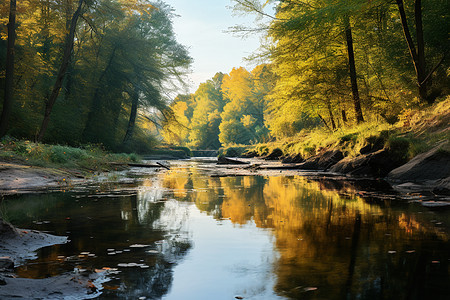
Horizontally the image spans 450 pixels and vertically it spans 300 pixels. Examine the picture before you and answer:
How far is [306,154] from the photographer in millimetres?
23438

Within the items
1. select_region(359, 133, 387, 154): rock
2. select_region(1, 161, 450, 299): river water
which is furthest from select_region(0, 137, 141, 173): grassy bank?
select_region(359, 133, 387, 154): rock

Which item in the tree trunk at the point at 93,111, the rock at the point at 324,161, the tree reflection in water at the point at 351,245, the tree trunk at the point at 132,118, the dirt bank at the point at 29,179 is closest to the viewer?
the tree reflection in water at the point at 351,245

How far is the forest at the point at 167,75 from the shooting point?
14.7m

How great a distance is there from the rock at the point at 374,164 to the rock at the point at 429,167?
6.51 ft

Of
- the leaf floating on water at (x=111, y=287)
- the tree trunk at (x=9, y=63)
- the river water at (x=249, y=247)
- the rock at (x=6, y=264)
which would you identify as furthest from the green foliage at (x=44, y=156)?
the leaf floating on water at (x=111, y=287)

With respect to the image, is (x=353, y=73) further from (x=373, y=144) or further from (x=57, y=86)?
(x=57, y=86)

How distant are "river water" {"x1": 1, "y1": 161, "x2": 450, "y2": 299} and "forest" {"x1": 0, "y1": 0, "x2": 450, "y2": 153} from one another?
9180 millimetres

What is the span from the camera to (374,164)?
1351 centimetres

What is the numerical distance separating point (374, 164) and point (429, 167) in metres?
3.37

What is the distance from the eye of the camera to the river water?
297 centimetres

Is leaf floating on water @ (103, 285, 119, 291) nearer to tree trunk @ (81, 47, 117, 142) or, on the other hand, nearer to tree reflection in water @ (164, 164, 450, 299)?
tree reflection in water @ (164, 164, 450, 299)

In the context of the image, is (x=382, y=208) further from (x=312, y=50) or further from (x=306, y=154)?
(x=306, y=154)

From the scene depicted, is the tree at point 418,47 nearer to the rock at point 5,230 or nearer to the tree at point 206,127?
the rock at point 5,230

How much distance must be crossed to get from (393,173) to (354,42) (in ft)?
31.0
